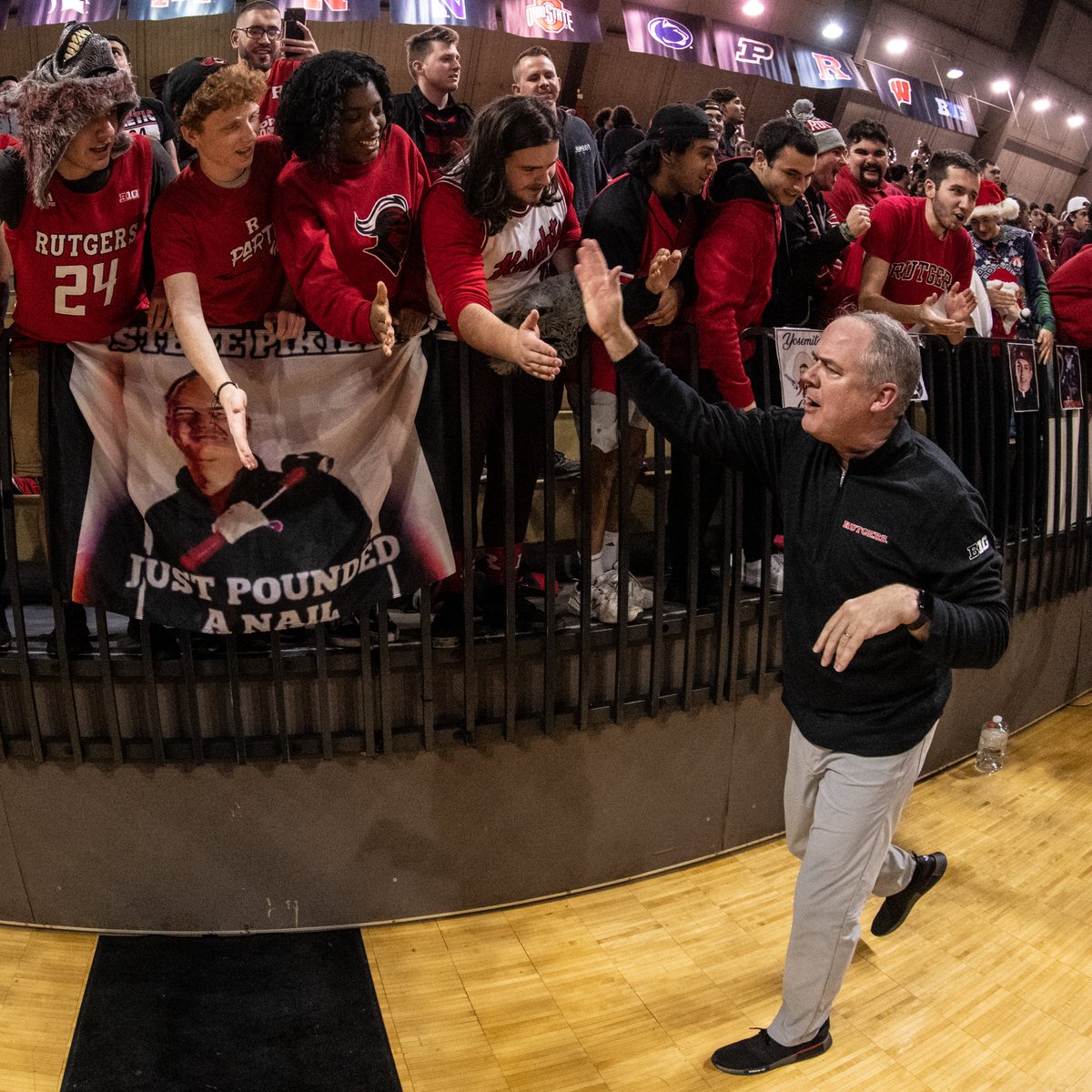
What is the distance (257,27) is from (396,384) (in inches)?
A: 65.7

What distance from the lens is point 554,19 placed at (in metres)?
11.5

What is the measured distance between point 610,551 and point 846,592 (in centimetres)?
106

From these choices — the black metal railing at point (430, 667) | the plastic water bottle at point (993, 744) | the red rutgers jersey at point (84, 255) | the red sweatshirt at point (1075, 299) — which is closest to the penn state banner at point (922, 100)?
the red sweatshirt at point (1075, 299)

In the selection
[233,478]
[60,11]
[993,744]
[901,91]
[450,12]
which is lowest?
[993,744]

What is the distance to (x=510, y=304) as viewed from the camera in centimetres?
279

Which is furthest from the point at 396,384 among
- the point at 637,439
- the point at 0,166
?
the point at 0,166

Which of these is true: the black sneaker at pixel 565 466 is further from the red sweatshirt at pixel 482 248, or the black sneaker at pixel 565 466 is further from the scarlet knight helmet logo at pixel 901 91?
the scarlet knight helmet logo at pixel 901 91

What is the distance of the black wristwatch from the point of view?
1963 millimetres

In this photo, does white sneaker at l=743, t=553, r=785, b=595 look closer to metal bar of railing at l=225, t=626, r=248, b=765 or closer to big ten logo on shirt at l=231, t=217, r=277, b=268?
metal bar of railing at l=225, t=626, r=248, b=765

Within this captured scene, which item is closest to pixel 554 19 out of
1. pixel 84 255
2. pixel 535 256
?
pixel 535 256

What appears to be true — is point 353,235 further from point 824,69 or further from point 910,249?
point 824,69

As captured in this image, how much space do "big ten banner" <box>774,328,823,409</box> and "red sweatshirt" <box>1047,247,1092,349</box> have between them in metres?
2.37

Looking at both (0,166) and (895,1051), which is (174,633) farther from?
(895,1051)

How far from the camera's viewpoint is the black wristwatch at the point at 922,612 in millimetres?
1963
